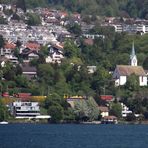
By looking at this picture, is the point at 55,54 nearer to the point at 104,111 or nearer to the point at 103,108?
the point at 103,108

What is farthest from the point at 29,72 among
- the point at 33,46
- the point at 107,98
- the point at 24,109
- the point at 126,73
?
the point at 33,46

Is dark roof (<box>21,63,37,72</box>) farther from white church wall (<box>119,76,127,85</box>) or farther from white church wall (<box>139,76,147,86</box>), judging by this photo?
white church wall (<box>139,76,147,86</box>)

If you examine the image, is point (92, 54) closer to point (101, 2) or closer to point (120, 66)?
point (120, 66)

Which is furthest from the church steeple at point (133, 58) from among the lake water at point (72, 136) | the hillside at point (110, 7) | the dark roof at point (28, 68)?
the hillside at point (110, 7)

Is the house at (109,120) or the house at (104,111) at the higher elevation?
the house at (104,111)

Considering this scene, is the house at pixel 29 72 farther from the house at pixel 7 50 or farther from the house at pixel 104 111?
the house at pixel 7 50
